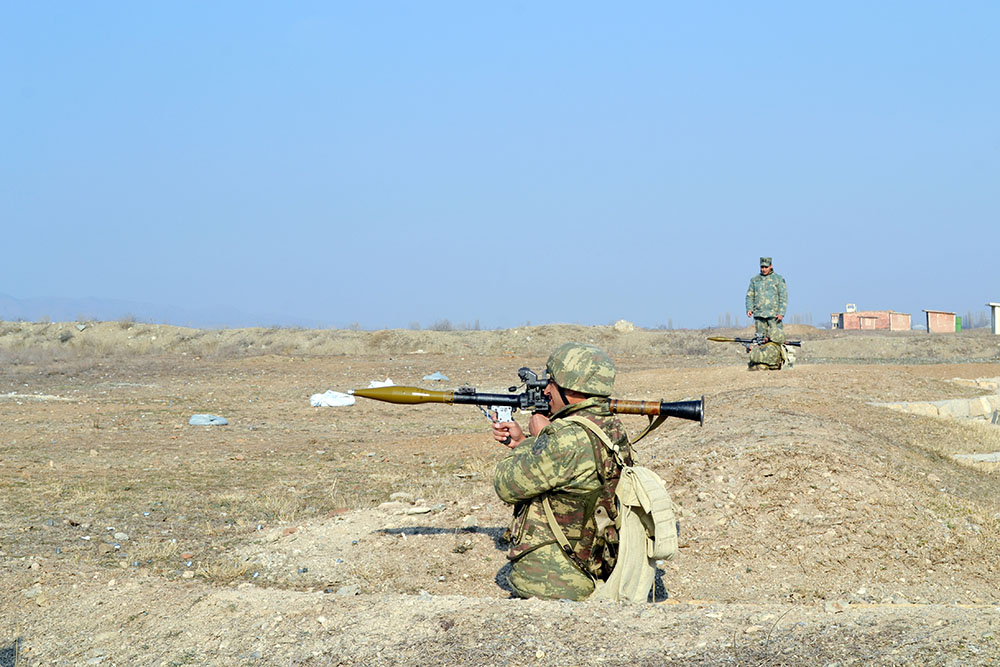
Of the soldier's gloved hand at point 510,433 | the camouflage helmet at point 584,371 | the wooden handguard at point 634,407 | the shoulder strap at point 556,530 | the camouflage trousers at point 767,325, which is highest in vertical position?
the camouflage trousers at point 767,325

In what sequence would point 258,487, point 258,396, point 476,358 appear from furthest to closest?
1. point 476,358
2. point 258,396
3. point 258,487

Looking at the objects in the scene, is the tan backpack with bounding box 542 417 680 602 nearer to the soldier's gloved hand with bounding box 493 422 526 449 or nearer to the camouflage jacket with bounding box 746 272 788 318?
the soldier's gloved hand with bounding box 493 422 526 449

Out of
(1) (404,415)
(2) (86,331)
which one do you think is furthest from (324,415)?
(2) (86,331)

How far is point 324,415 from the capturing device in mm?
17109

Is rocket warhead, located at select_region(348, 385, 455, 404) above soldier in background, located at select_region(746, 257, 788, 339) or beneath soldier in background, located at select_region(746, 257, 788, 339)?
beneath

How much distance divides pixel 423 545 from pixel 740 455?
9.08ft

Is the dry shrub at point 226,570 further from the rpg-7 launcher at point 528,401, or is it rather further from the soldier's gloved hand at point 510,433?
the soldier's gloved hand at point 510,433

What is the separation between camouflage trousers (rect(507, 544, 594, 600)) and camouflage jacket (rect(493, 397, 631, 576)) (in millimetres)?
49

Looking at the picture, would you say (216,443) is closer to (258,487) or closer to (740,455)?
(258,487)

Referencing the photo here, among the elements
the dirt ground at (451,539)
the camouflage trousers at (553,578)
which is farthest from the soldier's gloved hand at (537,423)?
the dirt ground at (451,539)

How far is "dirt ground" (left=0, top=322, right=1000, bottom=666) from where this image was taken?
14.3ft

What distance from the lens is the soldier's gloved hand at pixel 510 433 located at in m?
5.09

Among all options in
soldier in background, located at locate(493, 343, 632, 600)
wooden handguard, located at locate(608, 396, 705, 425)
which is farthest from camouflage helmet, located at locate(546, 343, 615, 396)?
wooden handguard, located at locate(608, 396, 705, 425)

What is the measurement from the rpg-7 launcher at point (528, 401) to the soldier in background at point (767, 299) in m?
11.3
